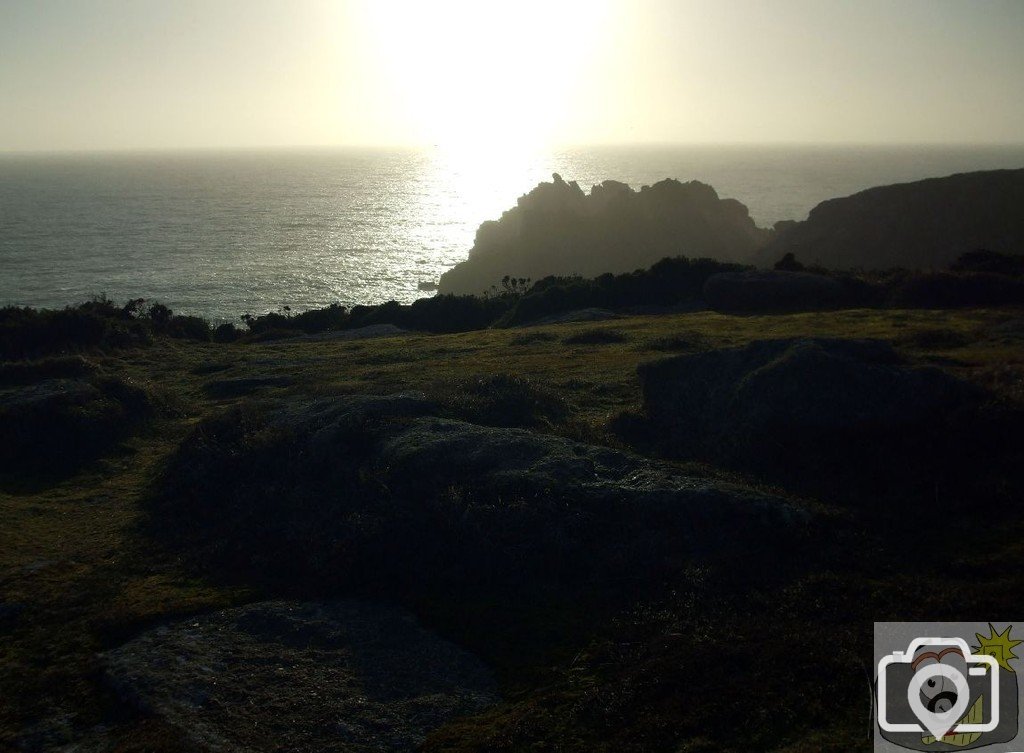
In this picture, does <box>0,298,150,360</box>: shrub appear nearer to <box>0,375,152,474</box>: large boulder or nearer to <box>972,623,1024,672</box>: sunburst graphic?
<box>0,375,152,474</box>: large boulder

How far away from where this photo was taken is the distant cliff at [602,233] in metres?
121

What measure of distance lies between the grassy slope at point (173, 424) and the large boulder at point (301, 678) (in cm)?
61

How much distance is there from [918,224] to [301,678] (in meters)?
102

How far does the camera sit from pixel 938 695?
26.2ft

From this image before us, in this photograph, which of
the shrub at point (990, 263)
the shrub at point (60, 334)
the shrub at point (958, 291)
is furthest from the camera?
the shrub at point (990, 263)

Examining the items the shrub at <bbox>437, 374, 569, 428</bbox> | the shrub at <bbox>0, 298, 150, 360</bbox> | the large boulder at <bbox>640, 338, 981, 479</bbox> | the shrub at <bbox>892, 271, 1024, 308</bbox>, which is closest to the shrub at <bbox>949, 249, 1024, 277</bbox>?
the shrub at <bbox>892, 271, 1024, 308</bbox>

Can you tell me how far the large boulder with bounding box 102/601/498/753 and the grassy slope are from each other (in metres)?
0.61

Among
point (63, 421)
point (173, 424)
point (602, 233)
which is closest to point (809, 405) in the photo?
point (173, 424)

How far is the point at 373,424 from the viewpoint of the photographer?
19.0 meters

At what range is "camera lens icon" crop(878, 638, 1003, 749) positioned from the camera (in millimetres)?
7688

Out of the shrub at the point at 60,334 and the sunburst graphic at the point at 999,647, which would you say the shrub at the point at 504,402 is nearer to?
the sunburst graphic at the point at 999,647

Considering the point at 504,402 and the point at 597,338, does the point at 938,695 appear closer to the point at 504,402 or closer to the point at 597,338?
the point at 504,402

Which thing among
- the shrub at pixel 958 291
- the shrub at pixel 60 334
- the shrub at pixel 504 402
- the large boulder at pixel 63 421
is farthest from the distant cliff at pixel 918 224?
the large boulder at pixel 63 421

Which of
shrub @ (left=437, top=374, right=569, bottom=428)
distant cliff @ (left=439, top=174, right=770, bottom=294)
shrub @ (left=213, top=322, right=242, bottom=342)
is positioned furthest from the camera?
distant cliff @ (left=439, top=174, right=770, bottom=294)
